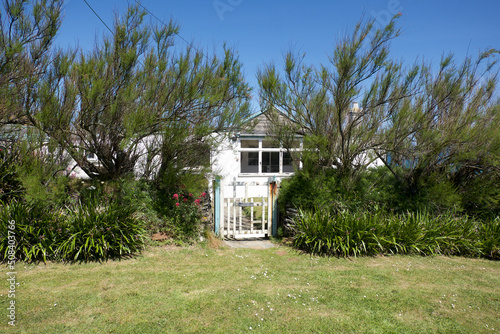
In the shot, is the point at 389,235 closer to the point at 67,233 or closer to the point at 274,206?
the point at 274,206

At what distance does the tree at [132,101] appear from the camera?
5.25 meters

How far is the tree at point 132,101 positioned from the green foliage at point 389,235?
2.61 meters

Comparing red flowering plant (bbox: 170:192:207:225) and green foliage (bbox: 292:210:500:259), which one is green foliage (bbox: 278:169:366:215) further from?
red flowering plant (bbox: 170:192:207:225)

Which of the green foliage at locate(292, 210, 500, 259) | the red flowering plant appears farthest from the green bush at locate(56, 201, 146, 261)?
the green foliage at locate(292, 210, 500, 259)

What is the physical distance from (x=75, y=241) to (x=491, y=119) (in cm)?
794

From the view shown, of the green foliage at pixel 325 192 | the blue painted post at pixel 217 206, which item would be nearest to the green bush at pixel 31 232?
the blue painted post at pixel 217 206

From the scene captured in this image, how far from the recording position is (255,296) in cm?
387

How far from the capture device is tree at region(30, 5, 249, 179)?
17.2 feet

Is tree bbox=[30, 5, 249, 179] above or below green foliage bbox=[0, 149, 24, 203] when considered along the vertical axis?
above

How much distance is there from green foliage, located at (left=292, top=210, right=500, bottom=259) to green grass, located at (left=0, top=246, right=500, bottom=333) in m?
0.34

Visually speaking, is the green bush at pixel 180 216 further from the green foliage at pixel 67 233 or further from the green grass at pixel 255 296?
the green foliage at pixel 67 233

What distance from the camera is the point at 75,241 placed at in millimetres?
4844

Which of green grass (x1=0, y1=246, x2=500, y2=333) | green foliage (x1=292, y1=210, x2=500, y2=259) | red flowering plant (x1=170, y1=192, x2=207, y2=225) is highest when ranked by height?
red flowering plant (x1=170, y1=192, x2=207, y2=225)

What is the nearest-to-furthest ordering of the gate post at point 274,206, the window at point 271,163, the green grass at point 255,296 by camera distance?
the green grass at point 255,296, the gate post at point 274,206, the window at point 271,163
